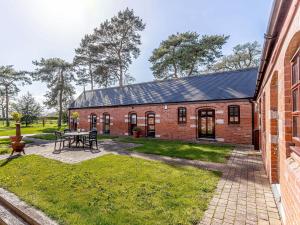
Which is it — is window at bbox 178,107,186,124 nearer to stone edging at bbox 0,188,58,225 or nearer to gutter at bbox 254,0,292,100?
gutter at bbox 254,0,292,100

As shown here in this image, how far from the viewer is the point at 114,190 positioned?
4.95m

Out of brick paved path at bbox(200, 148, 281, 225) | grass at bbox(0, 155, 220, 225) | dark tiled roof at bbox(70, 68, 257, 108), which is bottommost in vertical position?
grass at bbox(0, 155, 220, 225)

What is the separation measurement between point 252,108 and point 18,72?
1626 inches

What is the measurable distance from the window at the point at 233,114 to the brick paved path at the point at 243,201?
20.8ft

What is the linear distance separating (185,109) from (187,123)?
1.11 m

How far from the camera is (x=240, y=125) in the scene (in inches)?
476

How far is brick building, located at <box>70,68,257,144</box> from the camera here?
12344mm

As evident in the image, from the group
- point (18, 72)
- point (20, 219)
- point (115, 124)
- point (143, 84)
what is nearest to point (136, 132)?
point (115, 124)

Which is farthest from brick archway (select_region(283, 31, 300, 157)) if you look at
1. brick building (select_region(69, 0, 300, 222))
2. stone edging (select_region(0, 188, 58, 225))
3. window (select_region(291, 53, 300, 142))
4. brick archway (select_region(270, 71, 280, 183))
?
stone edging (select_region(0, 188, 58, 225))

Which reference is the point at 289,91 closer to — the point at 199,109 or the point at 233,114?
the point at 233,114

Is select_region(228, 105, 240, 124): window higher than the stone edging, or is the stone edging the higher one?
select_region(228, 105, 240, 124): window

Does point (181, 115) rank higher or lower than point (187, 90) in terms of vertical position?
lower

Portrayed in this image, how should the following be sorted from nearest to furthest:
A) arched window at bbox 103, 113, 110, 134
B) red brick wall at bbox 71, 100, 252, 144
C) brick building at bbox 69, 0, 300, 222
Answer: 1. brick building at bbox 69, 0, 300, 222
2. red brick wall at bbox 71, 100, 252, 144
3. arched window at bbox 103, 113, 110, 134

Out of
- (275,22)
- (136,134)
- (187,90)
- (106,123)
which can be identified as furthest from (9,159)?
(187,90)
